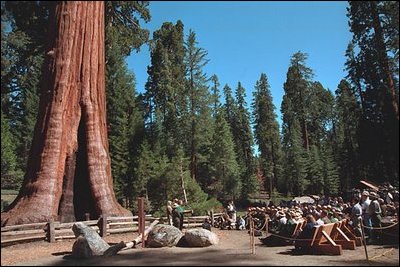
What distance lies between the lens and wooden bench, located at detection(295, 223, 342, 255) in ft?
38.4

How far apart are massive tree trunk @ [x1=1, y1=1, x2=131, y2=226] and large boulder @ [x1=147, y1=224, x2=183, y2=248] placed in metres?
3.46

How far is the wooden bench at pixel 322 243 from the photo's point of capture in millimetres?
11712

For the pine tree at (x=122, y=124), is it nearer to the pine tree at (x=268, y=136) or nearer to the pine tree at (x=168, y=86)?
the pine tree at (x=168, y=86)

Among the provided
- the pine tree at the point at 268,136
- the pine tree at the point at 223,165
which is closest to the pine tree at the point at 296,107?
the pine tree at the point at 268,136

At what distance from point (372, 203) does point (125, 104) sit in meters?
27.7

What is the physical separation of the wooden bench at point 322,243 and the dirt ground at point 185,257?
0.36 m

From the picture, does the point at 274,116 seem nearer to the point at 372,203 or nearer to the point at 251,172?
the point at 251,172

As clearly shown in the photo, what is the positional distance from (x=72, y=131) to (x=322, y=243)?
423 inches

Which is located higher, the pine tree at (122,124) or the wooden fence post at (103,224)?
the pine tree at (122,124)

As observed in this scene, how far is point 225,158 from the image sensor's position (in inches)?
1992

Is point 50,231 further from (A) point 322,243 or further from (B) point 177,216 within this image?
(A) point 322,243

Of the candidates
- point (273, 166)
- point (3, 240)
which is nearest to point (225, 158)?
point (273, 166)

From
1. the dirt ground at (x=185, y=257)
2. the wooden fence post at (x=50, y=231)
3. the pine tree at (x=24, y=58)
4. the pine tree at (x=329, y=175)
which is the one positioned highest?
the pine tree at (x=24, y=58)

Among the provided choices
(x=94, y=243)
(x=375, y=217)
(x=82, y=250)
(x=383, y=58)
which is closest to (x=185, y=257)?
(x=94, y=243)
